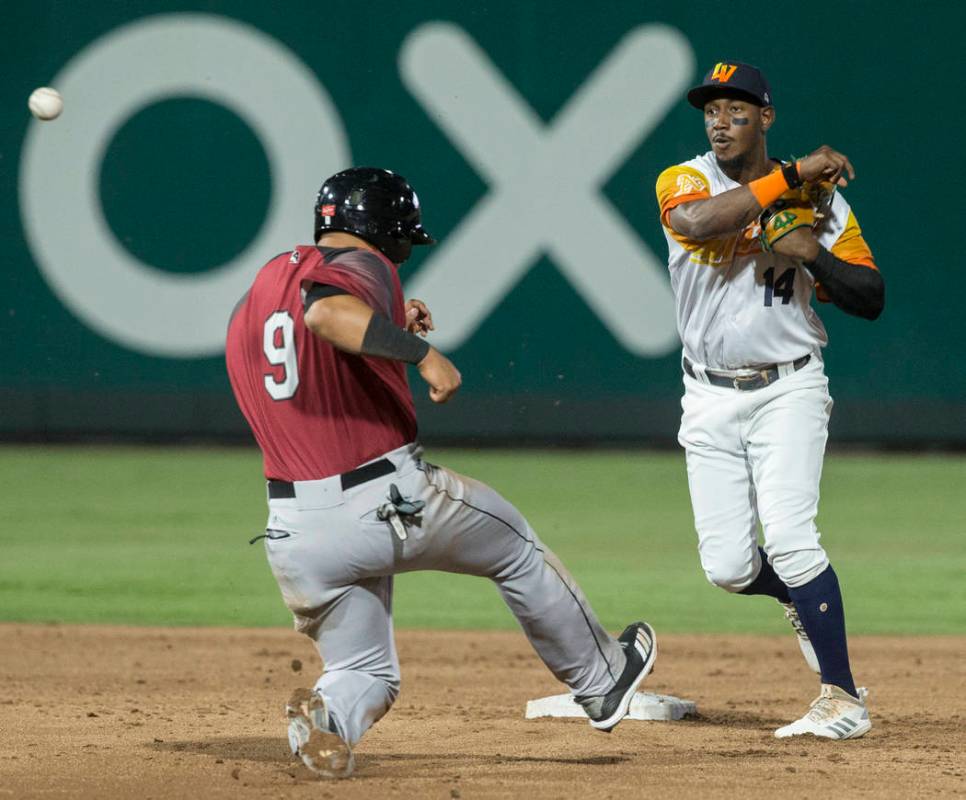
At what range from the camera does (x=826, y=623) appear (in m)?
5.40

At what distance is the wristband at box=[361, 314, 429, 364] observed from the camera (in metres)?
4.36

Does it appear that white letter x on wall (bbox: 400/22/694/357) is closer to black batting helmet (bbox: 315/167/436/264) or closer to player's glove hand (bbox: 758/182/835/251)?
player's glove hand (bbox: 758/182/835/251)

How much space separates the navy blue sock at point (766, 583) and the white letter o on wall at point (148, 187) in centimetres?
858

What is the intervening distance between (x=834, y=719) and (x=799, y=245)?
1598mm

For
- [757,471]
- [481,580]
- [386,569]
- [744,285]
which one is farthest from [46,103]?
[386,569]

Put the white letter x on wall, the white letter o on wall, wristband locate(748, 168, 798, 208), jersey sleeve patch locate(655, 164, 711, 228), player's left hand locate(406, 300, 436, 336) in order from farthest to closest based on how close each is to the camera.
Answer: the white letter o on wall
the white letter x on wall
jersey sleeve patch locate(655, 164, 711, 228)
wristband locate(748, 168, 798, 208)
player's left hand locate(406, 300, 436, 336)

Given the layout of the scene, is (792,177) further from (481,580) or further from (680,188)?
(481,580)

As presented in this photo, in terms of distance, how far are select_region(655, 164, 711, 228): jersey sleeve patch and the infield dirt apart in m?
1.85

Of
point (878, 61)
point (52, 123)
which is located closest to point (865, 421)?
point (878, 61)

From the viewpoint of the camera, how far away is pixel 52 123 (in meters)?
14.0

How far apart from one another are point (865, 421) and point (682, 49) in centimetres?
359

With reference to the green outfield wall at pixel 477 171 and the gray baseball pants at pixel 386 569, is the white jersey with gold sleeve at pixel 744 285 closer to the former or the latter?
the gray baseball pants at pixel 386 569

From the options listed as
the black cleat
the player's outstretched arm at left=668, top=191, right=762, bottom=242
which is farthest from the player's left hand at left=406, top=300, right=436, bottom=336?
the black cleat

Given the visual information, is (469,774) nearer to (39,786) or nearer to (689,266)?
(39,786)
